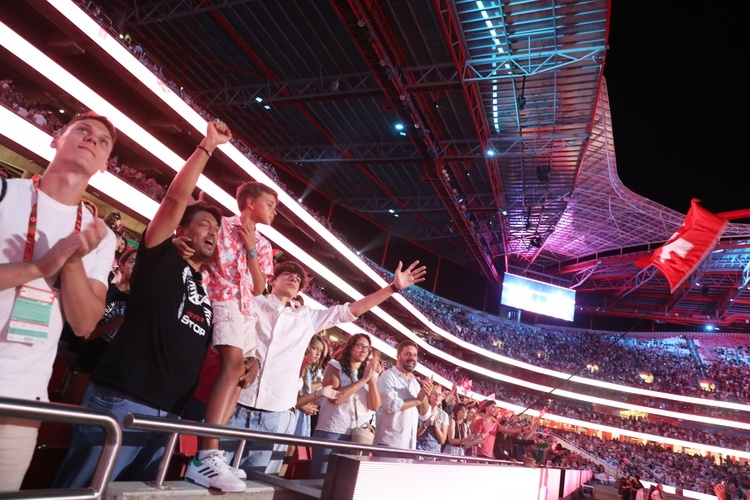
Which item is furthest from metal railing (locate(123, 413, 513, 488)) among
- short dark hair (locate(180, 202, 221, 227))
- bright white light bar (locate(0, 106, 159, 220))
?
bright white light bar (locate(0, 106, 159, 220))

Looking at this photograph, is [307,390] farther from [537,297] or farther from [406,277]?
[537,297]

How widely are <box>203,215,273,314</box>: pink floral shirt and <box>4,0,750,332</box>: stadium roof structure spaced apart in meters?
9.54

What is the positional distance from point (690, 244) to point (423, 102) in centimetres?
876

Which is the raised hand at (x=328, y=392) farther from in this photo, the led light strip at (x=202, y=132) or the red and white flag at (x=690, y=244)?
the led light strip at (x=202, y=132)

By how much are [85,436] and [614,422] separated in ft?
123

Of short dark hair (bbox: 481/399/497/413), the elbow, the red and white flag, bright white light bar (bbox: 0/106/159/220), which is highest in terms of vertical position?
the red and white flag

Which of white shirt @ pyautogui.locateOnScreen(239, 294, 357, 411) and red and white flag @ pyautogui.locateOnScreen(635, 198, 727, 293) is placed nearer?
white shirt @ pyautogui.locateOnScreen(239, 294, 357, 411)

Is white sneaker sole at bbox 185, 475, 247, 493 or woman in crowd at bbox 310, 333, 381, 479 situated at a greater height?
woman in crowd at bbox 310, 333, 381, 479

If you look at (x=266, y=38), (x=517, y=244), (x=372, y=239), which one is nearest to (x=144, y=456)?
(x=266, y=38)

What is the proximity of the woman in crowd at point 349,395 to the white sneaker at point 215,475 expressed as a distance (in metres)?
1.82

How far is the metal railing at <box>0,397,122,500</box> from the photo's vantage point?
1.02 metres

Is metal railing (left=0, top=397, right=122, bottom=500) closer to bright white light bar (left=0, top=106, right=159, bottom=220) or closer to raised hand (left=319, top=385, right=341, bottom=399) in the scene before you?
raised hand (left=319, top=385, right=341, bottom=399)

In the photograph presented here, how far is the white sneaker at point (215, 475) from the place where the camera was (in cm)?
195

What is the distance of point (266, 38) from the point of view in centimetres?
1385
